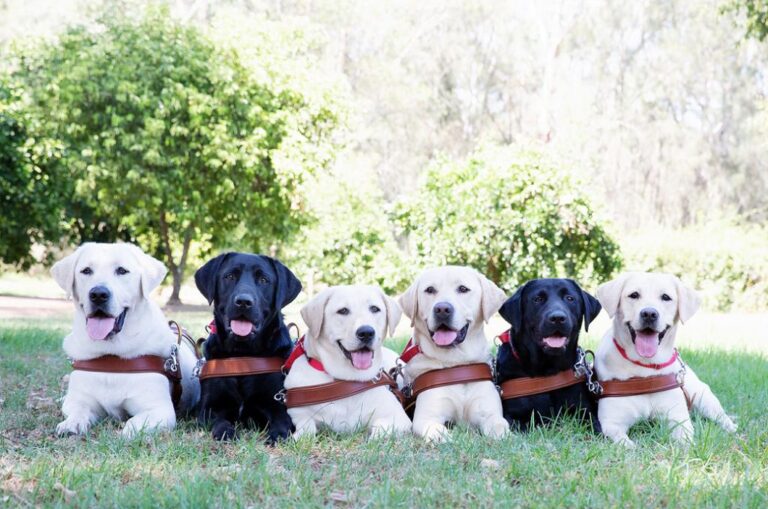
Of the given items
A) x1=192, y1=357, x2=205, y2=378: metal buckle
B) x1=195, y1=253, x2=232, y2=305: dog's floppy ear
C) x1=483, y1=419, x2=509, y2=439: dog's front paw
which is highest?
x1=195, y1=253, x2=232, y2=305: dog's floppy ear

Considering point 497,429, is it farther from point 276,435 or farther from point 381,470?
point 276,435

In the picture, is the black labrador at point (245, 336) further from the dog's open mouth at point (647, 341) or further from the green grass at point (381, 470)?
the dog's open mouth at point (647, 341)

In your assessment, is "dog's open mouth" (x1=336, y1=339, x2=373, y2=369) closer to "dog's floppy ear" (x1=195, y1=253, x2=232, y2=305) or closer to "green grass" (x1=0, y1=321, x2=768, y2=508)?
"green grass" (x1=0, y1=321, x2=768, y2=508)

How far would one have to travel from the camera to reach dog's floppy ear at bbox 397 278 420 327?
5.33m

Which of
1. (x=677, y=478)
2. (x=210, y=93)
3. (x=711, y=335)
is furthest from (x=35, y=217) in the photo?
(x=677, y=478)

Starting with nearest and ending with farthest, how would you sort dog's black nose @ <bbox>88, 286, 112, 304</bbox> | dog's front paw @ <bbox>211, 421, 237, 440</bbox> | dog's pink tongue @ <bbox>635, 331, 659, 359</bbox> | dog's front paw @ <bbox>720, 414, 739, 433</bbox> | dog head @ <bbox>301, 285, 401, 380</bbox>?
dog's front paw @ <bbox>211, 421, 237, 440</bbox> < dog's black nose @ <bbox>88, 286, 112, 304</bbox> < dog head @ <bbox>301, 285, 401, 380</bbox> < dog's pink tongue @ <bbox>635, 331, 659, 359</bbox> < dog's front paw @ <bbox>720, 414, 739, 433</bbox>

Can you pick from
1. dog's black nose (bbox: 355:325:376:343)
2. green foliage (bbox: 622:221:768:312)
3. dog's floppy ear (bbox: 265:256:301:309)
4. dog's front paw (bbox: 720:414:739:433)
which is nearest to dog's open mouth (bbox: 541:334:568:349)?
dog's black nose (bbox: 355:325:376:343)

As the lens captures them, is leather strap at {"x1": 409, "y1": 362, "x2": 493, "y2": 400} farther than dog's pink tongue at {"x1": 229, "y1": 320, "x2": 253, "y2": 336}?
Yes

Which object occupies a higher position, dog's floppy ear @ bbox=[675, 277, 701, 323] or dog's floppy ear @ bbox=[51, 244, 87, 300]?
dog's floppy ear @ bbox=[51, 244, 87, 300]

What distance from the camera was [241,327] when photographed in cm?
488

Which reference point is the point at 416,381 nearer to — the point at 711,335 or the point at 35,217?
the point at 711,335

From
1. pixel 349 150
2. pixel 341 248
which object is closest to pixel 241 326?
pixel 341 248

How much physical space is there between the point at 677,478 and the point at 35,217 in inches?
580

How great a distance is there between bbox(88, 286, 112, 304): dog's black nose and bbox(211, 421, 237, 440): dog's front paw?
0.98m
